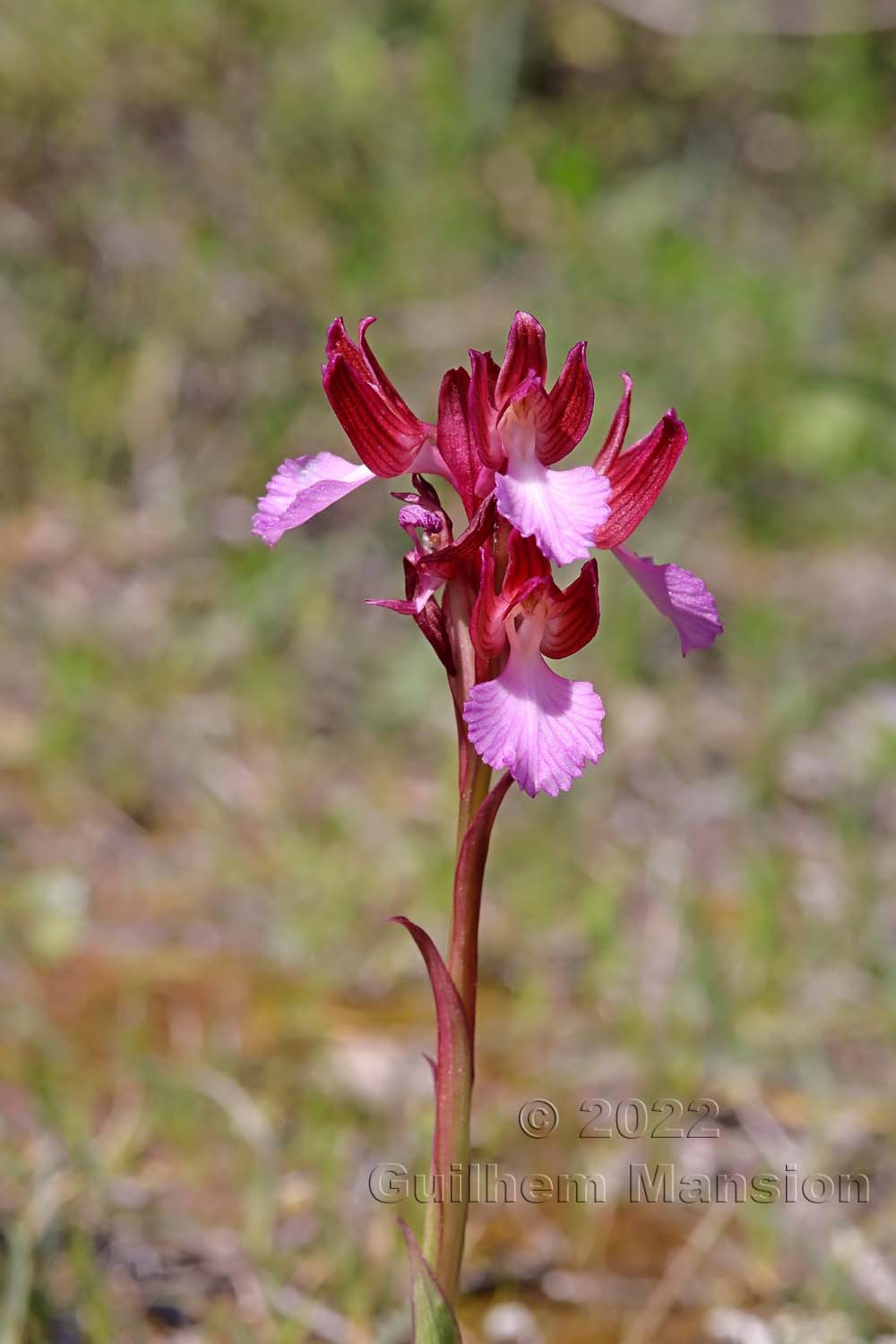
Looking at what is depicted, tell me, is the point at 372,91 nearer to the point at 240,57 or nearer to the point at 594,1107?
the point at 240,57

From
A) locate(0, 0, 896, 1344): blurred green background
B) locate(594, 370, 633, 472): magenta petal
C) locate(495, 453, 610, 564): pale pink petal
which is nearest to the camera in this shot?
locate(495, 453, 610, 564): pale pink petal

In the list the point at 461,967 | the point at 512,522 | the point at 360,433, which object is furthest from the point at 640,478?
the point at 461,967

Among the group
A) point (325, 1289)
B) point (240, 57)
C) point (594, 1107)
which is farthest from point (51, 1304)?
point (240, 57)

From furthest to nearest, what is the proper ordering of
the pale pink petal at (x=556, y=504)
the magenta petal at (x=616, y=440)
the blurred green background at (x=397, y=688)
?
the blurred green background at (x=397, y=688)
the magenta petal at (x=616, y=440)
the pale pink petal at (x=556, y=504)

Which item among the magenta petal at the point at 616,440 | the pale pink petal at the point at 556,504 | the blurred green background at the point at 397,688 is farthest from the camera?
the blurred green background at the point at 397,688

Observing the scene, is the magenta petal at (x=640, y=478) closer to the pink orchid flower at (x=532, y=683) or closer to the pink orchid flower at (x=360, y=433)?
the pink orchid flower at (x=532, y=683)

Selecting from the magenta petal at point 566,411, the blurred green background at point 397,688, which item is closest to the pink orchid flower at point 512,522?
the magenta petal at point 566,411

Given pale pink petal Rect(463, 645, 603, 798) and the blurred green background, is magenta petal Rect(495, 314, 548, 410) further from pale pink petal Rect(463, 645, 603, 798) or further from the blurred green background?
the blurred green background

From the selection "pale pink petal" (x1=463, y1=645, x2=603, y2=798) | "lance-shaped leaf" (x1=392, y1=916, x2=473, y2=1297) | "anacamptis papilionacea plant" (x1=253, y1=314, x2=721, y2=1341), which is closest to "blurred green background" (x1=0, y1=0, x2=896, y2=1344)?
"lance-shaped leaf" (x1=392, y1=916, x2=473, y2=1297)
